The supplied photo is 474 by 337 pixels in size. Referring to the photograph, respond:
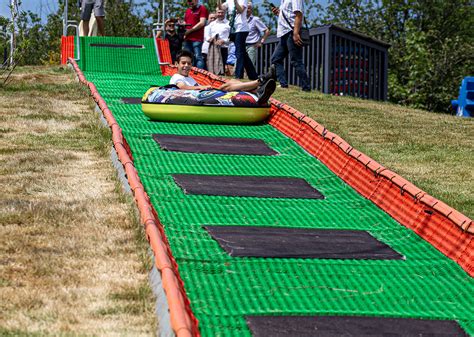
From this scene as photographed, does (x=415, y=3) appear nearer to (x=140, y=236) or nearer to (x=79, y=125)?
(x=79, y=125)

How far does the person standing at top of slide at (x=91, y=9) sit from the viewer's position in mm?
17156

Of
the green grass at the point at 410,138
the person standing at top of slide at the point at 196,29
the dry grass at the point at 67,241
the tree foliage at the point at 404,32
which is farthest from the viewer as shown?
the tree foliage at the point at 404,32

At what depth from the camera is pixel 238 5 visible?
14.8 m

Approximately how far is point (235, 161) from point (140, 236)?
289cm

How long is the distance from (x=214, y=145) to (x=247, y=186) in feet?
5.49

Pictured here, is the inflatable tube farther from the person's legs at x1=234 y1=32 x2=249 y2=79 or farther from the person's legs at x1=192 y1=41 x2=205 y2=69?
the person's legs at x1=192 y1=41 x2=205 y2=69

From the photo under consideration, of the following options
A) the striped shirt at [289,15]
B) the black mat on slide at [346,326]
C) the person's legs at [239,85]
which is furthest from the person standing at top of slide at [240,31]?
the black mat on slide at [346,326]

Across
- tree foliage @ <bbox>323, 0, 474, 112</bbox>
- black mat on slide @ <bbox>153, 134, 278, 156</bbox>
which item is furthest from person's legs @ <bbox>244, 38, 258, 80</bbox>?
tree foliage @ <bbox>323, 0, 474, 112</bbox>

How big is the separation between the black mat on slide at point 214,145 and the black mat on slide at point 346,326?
425 cm

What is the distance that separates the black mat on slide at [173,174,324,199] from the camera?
7309 millimetres

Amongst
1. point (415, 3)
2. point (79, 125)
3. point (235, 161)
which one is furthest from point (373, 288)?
point (415, 3)

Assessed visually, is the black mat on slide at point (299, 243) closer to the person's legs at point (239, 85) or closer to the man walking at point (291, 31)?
the person's legs at point (239, 85)

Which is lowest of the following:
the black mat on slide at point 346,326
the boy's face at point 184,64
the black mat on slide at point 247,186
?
the black mat on slide at point 346,326

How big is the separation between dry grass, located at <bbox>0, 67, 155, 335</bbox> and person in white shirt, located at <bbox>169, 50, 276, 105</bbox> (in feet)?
6.32
